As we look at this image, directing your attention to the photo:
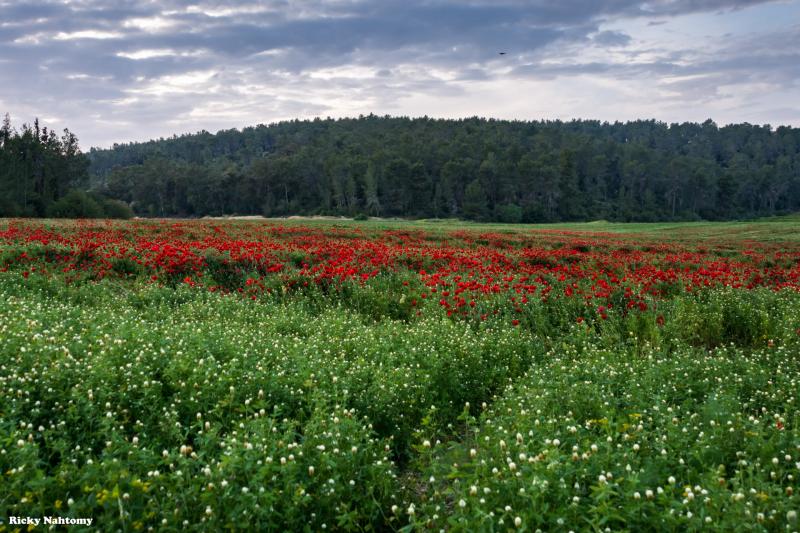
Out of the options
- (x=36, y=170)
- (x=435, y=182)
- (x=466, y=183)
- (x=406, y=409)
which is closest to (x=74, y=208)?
(x=36, y=170)

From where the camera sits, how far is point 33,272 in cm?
1395

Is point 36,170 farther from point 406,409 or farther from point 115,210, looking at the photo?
point 406,409

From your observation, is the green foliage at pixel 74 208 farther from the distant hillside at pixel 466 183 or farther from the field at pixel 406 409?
the field at pixel 406 409

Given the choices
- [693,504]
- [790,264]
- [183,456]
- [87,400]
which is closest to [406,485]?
[183,456]

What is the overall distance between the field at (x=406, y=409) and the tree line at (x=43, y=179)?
204ft

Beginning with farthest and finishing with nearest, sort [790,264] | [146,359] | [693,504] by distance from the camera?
1. [790,264]
2. [146,359]
3. [693,504]

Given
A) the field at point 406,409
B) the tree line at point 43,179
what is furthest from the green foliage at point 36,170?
the field at point 406,409

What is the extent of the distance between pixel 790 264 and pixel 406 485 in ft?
63.4

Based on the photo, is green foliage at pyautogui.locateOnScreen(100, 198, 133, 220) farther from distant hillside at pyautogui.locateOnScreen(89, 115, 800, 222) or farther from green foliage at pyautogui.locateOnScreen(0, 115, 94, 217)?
distant hillside at pyautogui.locateOnScreen(89, 115, 800, 222)

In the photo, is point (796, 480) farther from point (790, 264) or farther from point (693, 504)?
point (790, 264)

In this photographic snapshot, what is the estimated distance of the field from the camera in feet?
13.1

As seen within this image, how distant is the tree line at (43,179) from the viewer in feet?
215

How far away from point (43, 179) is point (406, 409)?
88522 mm

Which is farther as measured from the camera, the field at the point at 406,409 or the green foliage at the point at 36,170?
the green foliage at the point at 36,170
